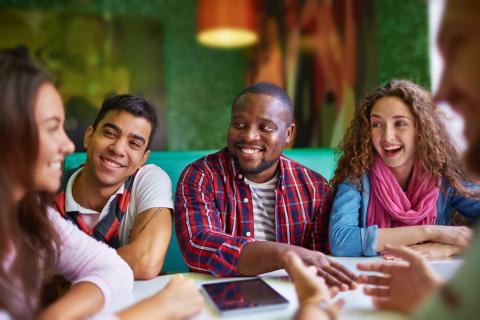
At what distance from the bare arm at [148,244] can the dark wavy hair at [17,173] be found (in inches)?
12.7

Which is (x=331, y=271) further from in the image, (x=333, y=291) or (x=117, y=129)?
(x=117, y=129)

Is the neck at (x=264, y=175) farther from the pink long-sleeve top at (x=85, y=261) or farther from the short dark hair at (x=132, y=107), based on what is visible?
the pink long-sleeve top at (x=85, y=261)

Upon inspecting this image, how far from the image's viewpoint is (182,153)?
1895 millimetres

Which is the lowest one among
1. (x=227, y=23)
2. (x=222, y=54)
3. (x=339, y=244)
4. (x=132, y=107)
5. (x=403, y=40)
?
(x=339, y=244)

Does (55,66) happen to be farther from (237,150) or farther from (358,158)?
(358,158)

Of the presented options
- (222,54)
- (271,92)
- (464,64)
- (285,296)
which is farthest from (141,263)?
(222,54)

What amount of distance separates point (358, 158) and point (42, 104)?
118 cm

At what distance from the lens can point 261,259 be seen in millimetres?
1084

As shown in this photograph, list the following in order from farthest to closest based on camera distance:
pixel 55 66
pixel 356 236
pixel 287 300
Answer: pixel 55 66 → pixel 356 236 → pixel 287 300

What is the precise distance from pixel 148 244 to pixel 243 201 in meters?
0.42

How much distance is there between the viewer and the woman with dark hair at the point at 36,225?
722 mm

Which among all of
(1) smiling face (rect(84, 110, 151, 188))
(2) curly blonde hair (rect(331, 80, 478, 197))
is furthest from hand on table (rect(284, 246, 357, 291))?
(1) smiling face (rect(84, 110, 151, 188))

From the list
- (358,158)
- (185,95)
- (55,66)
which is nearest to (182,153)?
(358,158)

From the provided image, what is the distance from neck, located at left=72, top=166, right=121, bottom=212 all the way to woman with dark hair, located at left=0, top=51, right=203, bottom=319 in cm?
51
